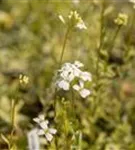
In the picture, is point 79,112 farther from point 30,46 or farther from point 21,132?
point 30,46

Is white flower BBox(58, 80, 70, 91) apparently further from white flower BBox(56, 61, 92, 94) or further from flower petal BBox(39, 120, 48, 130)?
flower petal BBox(39, 120, 48, 130)

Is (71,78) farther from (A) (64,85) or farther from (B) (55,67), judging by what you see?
(B) (55,67)

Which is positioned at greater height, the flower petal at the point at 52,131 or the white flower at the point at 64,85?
the white flower at the point at 64,85

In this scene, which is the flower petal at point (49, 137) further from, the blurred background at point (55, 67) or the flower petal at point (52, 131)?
the blurred background at point (55, 67)

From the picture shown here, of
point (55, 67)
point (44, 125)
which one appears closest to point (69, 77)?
point (44, 125)

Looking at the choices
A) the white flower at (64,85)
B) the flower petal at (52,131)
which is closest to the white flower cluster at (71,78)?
the white flower at (64,85)

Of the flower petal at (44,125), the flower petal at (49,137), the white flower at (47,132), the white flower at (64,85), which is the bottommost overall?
the flower petal at (49,137)

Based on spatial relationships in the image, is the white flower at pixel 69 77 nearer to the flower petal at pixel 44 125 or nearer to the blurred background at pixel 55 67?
the flower petal at pixel 44 125

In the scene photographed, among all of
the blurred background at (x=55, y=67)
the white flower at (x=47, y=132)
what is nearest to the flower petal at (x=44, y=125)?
the white flower at (x=47, y=132)

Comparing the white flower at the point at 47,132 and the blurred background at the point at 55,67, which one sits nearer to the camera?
the white flower at the point at 47,132
